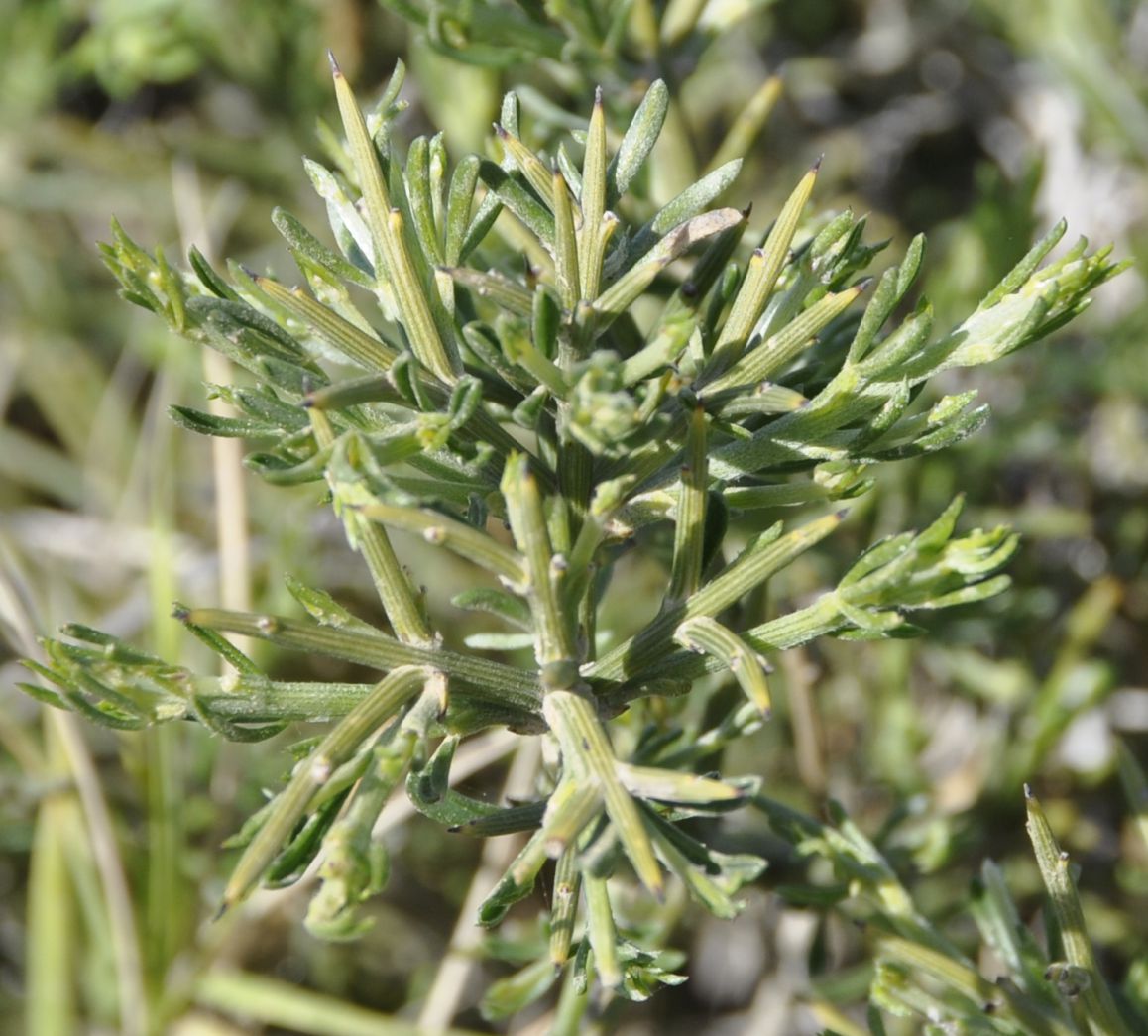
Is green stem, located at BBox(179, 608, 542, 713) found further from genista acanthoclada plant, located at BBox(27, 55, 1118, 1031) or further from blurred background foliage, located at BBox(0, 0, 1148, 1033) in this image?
blurred background foliage, located at BBox(0, 0, 1148, 1033)

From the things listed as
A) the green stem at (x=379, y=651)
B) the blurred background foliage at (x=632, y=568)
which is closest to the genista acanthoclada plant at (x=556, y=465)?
the green stem at (x=379, y=651)

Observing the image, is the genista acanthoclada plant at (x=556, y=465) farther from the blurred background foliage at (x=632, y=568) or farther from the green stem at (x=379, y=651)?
the blurred background foliage at (x=632, y=568)

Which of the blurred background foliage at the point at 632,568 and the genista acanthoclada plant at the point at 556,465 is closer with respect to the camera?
the genista acanthoclada plant at the point at 556,465

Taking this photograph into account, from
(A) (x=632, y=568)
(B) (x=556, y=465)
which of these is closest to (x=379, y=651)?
(B) (x=556, y=465)

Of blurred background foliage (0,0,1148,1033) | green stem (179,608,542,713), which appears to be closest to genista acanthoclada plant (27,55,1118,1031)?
green stem (179,608,542,713)

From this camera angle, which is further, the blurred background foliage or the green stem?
the blurred background foliage

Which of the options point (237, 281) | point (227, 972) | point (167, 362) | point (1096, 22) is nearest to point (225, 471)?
point (167, 362)
